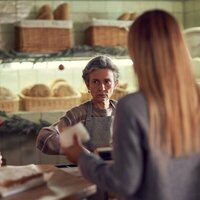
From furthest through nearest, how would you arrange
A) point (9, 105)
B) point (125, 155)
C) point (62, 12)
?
point (62, 12) < point (9, 105) < point (125, 155)

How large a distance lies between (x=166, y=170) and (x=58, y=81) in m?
2.52

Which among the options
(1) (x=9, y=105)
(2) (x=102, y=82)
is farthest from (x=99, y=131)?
(1) (x=9, y=105)

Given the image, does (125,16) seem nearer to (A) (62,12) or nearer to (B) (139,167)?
(A) (62,12)

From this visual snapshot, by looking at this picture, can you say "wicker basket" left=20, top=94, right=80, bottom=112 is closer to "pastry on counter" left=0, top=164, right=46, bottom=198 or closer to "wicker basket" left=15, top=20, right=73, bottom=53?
"wicker basket" left=15, top=20, right=73, bottom=53

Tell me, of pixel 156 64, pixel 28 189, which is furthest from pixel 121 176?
pixel 28 189

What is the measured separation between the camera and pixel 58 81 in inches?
148

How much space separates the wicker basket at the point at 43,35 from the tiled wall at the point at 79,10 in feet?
0.40

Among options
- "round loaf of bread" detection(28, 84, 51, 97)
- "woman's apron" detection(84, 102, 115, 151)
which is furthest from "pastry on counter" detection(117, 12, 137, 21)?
"woman's apron" detection(84, 102, 115, 151)

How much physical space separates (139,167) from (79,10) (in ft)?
9.77

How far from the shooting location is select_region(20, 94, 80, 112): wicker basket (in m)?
3.58

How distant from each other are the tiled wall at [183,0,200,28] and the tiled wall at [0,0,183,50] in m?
0.05

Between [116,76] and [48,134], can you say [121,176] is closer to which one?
[48,134]

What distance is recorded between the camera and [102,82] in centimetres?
256

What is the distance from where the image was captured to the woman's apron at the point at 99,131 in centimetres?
255
